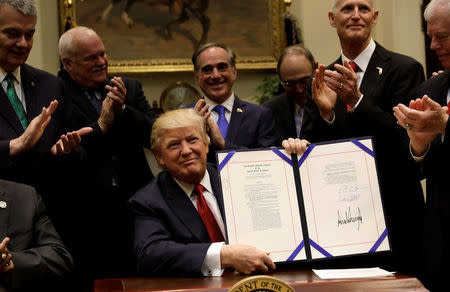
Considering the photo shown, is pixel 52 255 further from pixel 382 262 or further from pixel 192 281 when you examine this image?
pixel 382 262

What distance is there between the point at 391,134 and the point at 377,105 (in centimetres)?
20

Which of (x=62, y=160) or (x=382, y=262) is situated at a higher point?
(x=62, y=160)

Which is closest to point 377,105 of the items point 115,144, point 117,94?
point 117,94

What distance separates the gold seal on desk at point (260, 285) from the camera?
2074mm

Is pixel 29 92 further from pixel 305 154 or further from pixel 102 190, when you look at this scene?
pixel 305 154

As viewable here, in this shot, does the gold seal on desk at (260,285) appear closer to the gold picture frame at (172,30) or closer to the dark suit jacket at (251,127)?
the dark suit jacket at (251,127)

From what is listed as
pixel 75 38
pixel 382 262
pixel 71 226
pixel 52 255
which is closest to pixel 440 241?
pixel 382 262

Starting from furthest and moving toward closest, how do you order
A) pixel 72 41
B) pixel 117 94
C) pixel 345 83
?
pixel 72 41
pixel 117 94
pixel 345 83

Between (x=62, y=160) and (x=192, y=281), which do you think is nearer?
(x=192, y=281)

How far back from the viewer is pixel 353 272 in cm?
261

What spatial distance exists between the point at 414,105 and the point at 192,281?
1.19 metres

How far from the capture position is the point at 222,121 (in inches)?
156

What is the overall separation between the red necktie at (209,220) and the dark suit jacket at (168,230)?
0.02 m

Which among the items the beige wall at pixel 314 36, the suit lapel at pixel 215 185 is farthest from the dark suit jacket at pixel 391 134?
the beige wall at pixel 314 36
